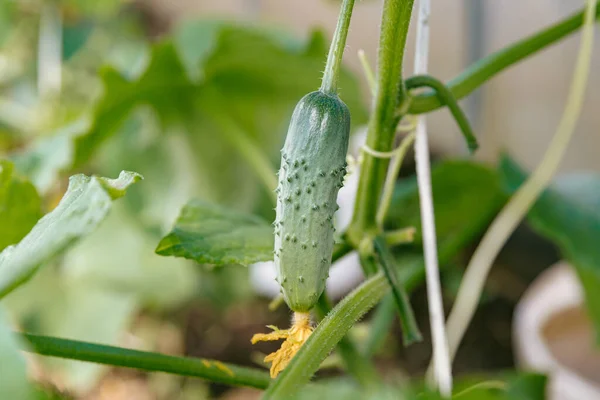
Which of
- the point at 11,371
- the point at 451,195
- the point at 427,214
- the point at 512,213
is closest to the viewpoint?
the point at 11,371

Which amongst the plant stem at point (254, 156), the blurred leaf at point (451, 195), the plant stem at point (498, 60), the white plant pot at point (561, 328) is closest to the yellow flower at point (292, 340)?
the plant stem at point (498, 60)

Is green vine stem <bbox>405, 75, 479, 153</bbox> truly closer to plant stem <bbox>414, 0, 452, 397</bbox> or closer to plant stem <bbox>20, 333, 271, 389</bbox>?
plant stem <bbox>414, 0, 452, 397</bbox>

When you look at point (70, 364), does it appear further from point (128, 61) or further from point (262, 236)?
point (262, 236)

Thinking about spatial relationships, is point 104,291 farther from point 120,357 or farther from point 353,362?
point 120,357

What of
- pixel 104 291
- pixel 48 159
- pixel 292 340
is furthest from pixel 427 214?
pixel 104 291

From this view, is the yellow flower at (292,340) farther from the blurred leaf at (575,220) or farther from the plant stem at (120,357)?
the blurred leaf at (575,220)

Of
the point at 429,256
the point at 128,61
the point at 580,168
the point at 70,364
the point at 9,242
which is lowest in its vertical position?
the point at 70,364

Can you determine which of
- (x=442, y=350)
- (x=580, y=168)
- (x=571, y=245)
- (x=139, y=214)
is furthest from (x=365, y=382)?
(x=580, y=168)
